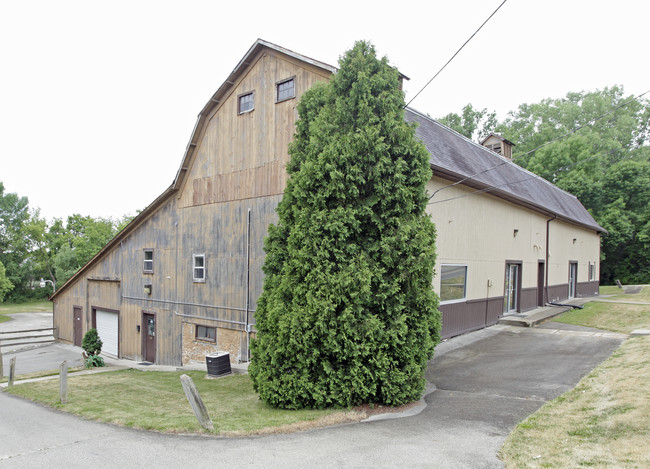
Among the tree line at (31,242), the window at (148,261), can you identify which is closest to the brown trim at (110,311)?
the window at (148,261)

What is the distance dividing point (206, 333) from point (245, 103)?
311 inches

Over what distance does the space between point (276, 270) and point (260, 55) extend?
815 centimetres

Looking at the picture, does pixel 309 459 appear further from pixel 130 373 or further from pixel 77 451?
pixel 130 373

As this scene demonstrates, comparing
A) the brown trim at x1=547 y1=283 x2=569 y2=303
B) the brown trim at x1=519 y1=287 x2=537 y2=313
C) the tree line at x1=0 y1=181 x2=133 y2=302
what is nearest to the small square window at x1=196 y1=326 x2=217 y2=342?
the brown trim at x1=519 y1=287 x2=537 y2=313

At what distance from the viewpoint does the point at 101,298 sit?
20.8 m

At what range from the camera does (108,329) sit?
808 inches

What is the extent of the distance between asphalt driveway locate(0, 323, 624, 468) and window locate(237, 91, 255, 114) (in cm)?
937

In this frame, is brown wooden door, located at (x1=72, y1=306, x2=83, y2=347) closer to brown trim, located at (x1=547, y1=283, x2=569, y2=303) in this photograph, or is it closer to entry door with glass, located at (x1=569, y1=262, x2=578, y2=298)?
brown trim, located at (x1=547, y1=283, x2=569, y2=303)

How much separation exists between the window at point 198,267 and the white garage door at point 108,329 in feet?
23.2

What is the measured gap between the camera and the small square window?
14.7 meters

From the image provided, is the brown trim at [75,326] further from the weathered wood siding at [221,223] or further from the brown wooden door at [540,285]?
the brown wooden door at [540,285]

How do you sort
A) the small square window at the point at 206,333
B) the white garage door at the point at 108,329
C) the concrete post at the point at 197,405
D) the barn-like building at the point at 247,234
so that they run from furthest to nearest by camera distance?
the white garage door at the point at 108,329 < the small square window at the point at 206,333 < the barn-like building at the point at 247,234 < the concrete post at the point at 197,405

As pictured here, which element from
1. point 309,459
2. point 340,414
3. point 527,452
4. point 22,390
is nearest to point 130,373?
point 22,390

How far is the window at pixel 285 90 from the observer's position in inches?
488
